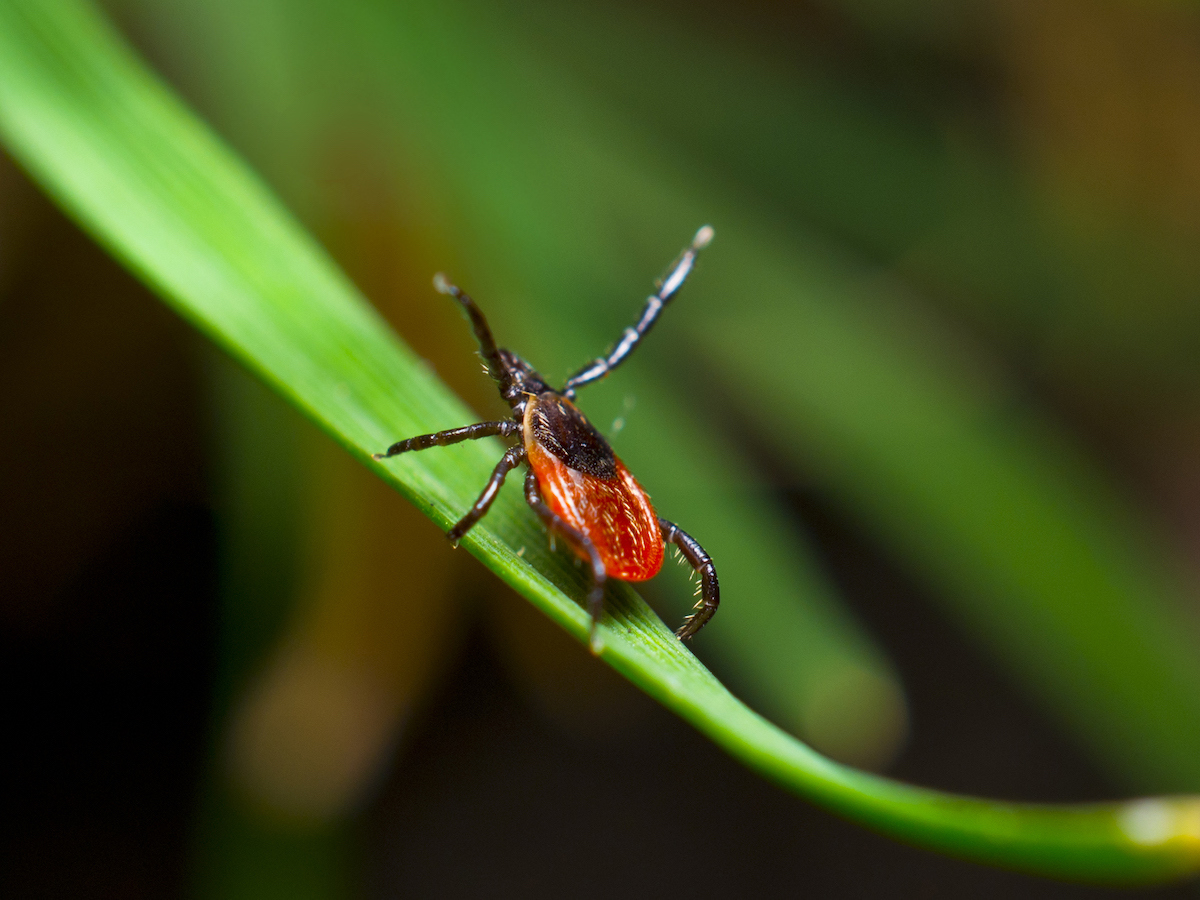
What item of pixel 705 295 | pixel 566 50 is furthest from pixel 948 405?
pixel 566 50

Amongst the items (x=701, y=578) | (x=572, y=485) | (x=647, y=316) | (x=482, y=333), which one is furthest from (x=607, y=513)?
(x=647, y=316)

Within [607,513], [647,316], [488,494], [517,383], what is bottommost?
[488,494]

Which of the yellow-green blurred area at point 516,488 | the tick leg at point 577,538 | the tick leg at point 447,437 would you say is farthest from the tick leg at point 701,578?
the yellow-green blurred area at point 516,488

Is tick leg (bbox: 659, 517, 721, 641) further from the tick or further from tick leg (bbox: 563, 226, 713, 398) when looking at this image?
tick leg (bbox: 563, 226, 713, 398)

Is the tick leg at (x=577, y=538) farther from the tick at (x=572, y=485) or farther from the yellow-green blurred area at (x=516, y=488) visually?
the yellow-green blurred area at (x=516, y=488)

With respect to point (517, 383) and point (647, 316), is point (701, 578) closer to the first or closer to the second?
point (517, 383)

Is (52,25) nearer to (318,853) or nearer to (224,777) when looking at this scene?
(224,777)
